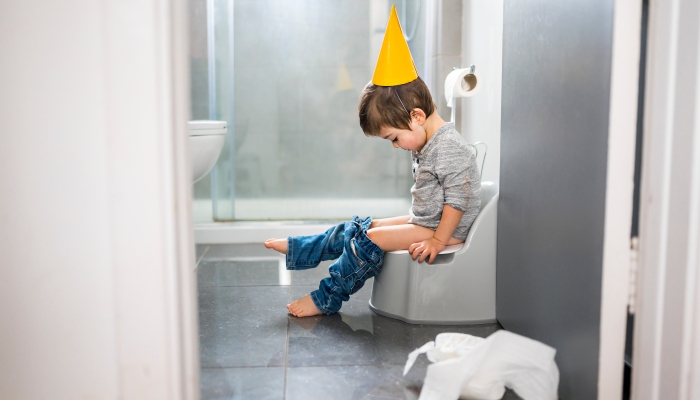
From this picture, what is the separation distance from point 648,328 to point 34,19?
86 cm

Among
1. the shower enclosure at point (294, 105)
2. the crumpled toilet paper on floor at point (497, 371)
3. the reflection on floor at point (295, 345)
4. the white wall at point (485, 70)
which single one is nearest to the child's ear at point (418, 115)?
the white wall at point (485, 70)

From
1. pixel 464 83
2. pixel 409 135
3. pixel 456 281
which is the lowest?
pixel 456 281

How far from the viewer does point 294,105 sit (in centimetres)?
258

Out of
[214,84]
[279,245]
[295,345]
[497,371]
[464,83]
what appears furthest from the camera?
[214,84]

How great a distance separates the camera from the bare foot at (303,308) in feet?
5.07

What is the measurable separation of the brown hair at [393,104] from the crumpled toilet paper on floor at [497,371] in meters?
0.66

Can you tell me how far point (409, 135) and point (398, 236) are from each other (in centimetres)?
24

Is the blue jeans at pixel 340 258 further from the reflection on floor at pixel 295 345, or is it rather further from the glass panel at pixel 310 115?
A: the glass panel at pixel 310 115

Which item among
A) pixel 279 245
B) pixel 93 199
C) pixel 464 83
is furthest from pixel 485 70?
pixel 93 199

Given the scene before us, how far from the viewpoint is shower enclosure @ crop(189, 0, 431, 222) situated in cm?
253

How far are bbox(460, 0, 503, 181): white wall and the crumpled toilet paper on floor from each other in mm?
879

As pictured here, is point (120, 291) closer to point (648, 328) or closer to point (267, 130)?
point (648, 328)

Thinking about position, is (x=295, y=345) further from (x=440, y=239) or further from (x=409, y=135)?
(x=409, y=135)

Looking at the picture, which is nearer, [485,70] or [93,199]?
[93,199]
